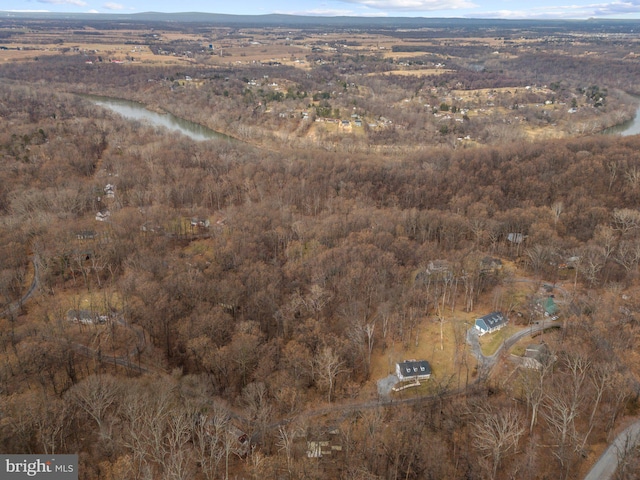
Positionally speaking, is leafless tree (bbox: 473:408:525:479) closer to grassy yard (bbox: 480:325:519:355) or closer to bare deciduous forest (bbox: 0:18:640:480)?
bare deciduous forest (bbox: 0:18:640:480)

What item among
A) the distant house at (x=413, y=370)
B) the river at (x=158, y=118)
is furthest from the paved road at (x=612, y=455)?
the river at (x=158, y=118)

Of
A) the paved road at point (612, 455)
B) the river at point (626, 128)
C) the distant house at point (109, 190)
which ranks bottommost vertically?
the paved road at point (612, 455)

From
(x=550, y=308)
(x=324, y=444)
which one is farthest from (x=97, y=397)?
(x=550, y=308)

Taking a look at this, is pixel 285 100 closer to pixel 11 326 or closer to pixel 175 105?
pixel 175 105

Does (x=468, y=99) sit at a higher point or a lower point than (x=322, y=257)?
higher

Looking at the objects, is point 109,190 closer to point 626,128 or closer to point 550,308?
point 550,308

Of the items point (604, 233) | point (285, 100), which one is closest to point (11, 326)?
point (604, 233)

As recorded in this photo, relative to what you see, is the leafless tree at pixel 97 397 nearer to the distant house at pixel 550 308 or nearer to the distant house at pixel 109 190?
the distant house at pixel 550 308
